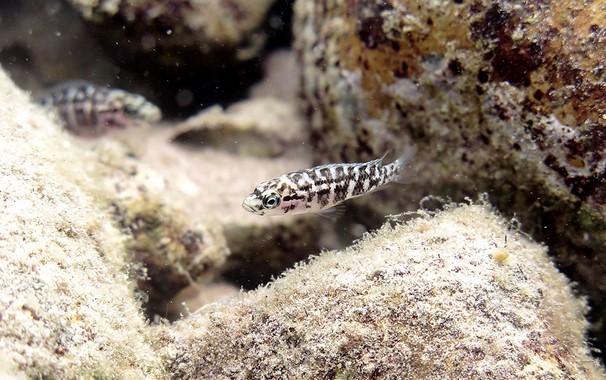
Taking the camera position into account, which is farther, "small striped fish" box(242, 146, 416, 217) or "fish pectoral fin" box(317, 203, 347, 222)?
"fish pectoral fin" box(317, 203, 347, 222)

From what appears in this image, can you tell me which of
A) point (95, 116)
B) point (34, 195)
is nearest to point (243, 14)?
point (95, 116)

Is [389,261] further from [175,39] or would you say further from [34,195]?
[175,39]

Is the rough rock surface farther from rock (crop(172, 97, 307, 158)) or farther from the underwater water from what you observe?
rock (crop(172, 97, 307, 158))

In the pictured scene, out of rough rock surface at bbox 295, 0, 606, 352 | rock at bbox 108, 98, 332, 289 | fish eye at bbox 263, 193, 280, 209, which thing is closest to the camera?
rough rock surface at bbox 295, 0, 606, 352

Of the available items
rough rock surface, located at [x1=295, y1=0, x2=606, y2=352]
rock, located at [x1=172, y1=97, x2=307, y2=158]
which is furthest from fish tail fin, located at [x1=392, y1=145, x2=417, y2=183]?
rock, located at [x1=172, y1=97, x2=307, y2=158]

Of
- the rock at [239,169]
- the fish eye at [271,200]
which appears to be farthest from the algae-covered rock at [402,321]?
the rock at [239,169]

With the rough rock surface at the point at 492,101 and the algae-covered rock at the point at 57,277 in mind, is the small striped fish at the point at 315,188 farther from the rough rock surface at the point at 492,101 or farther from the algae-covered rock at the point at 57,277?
the algae-covered rock at the point at 57,277
